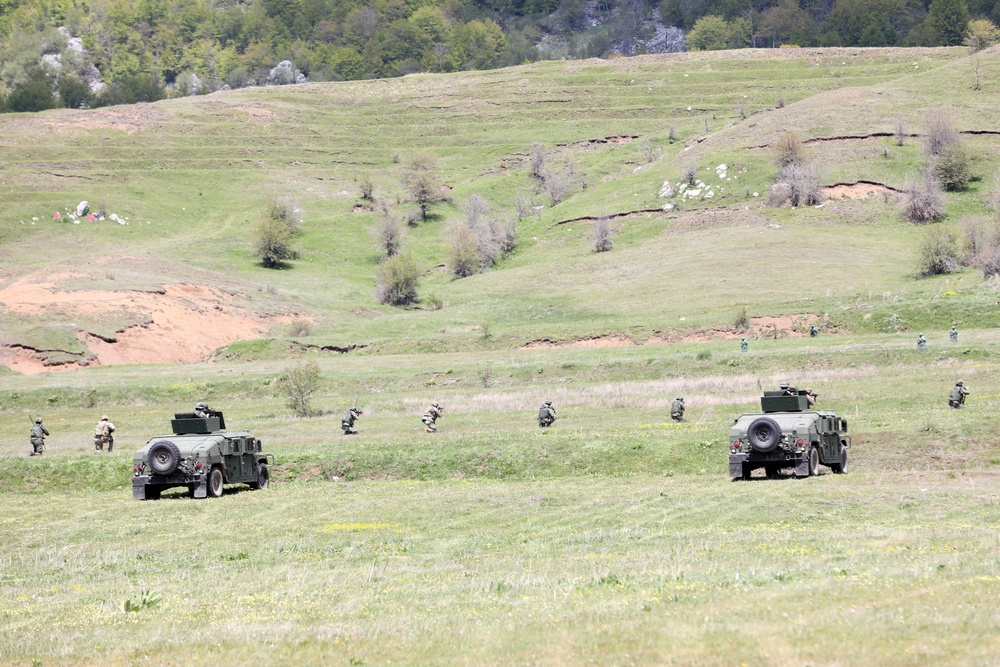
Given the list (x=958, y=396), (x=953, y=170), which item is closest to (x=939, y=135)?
(x=953, y=170)

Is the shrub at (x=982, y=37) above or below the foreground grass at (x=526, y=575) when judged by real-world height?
above

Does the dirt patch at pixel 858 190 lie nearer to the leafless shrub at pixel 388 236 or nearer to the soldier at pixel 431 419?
the leafless shrub at pixel 388 236

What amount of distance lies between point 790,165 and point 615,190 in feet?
65.3

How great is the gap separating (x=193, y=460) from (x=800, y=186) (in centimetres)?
8492

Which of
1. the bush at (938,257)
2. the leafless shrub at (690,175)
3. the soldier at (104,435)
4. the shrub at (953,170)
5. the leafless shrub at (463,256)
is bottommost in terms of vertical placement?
the soldier at (104,435)

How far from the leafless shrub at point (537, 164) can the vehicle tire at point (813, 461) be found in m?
116

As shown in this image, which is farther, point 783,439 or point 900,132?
point 900,132

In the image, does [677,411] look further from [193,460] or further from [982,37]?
[982,37]

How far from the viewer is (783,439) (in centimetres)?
2839

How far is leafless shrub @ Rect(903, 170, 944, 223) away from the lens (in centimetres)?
9812

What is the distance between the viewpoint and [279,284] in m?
102

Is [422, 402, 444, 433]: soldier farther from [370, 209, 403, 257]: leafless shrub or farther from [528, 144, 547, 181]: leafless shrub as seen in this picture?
[528, 144, 547, 181]: leafless shrub

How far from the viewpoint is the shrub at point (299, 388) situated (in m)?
49.5

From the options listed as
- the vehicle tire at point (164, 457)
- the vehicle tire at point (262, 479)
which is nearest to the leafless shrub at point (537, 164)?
the vehicle tire at point (262, 479)
